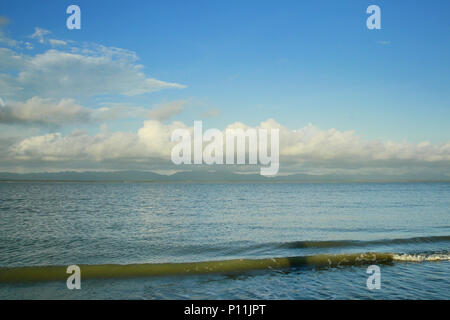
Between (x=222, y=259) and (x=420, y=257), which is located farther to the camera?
(x=222, y=259)

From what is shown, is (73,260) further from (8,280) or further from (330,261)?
(330,261)

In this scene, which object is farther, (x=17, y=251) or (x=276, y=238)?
(x=276, y=238)

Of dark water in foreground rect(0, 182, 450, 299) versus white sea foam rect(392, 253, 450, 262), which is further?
white sea foam rect(392, 253, 450, 262)

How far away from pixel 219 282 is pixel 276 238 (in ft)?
40.8

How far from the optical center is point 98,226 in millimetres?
30656

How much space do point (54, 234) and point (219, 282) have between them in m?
17.9

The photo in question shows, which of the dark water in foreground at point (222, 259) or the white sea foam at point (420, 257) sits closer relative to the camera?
the dark water in foreground at point (222, 259)

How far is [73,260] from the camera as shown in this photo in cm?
1877
